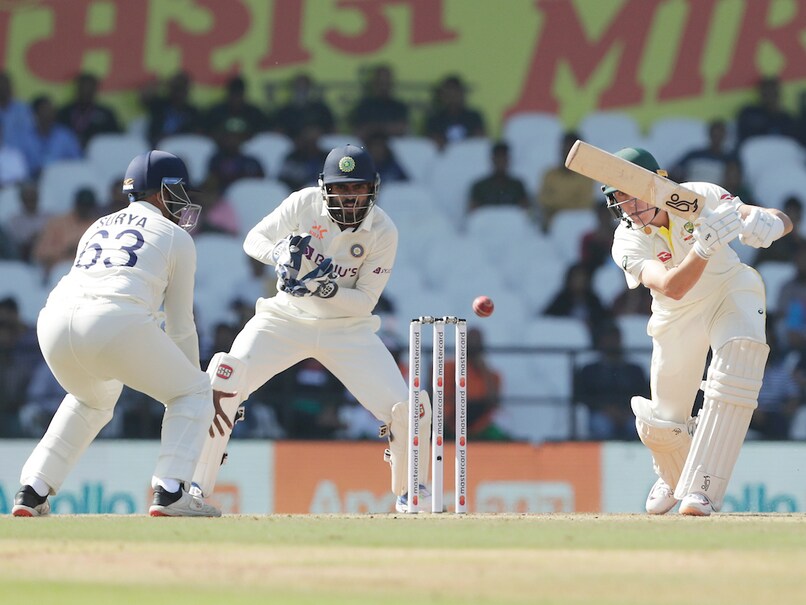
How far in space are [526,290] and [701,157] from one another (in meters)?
1.92

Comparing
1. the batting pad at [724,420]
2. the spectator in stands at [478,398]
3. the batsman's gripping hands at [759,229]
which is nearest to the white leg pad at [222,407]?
the batting pad at [724,420]

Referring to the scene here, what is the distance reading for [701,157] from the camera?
1266 cm

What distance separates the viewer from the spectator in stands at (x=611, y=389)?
9.97m

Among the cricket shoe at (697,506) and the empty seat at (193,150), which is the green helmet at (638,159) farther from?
the empty seat at (193,150)

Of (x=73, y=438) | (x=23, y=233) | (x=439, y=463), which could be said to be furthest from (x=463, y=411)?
(x=23, y=233)

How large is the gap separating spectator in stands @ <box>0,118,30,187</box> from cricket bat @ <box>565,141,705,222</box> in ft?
22.6

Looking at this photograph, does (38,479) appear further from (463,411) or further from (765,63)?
(765,63)

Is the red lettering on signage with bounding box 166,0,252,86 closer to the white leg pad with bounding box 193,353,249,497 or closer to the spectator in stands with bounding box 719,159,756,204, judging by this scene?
the spectator in stands with bounding box 719,159,756,204

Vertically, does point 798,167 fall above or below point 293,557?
above

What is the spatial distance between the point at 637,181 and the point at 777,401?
163 inches

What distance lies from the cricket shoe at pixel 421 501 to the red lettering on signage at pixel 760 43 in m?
7.37

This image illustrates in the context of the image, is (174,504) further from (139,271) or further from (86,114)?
(86,114)

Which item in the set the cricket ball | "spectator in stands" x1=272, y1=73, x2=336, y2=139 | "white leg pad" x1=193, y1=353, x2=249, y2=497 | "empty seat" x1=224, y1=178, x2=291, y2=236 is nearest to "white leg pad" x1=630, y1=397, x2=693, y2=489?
the cricket ball

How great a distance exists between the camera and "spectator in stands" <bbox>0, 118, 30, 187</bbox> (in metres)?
12.4
